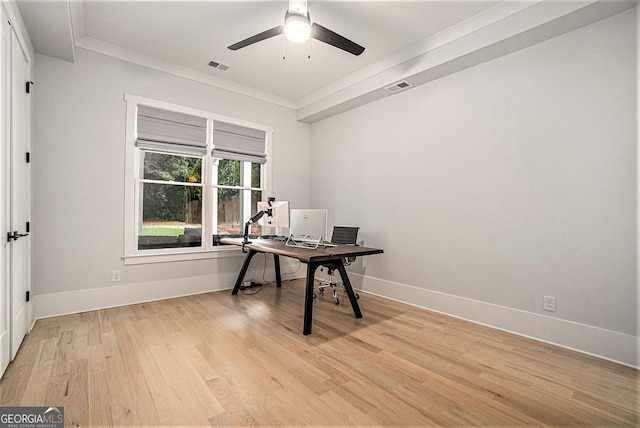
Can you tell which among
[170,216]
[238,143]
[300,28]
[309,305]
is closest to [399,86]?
[300,28]

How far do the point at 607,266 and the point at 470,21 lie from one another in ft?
7.90

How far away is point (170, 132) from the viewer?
3.94 meters

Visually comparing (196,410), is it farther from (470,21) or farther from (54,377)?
(470,21)

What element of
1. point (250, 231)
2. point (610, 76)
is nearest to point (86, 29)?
point (250, 231)

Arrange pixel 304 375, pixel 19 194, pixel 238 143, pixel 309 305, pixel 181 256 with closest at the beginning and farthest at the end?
pixel 304 375, pixel 19 194, pixel 309 305, pixel 181 256, pixel 238 143

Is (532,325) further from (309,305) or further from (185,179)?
(185,179)

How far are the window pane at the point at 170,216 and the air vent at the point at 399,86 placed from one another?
2769 mm

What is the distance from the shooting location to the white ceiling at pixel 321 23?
104 inches

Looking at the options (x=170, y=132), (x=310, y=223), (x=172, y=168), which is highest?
(x=170, y=132)

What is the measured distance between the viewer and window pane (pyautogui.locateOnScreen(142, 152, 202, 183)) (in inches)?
152

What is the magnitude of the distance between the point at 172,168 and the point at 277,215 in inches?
58.0

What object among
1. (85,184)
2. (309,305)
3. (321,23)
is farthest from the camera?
(85,184)

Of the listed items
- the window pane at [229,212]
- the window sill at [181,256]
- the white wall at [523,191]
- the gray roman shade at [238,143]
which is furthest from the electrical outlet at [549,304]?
the gray roman shade at [238,143]

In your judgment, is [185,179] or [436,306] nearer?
[436,306]
